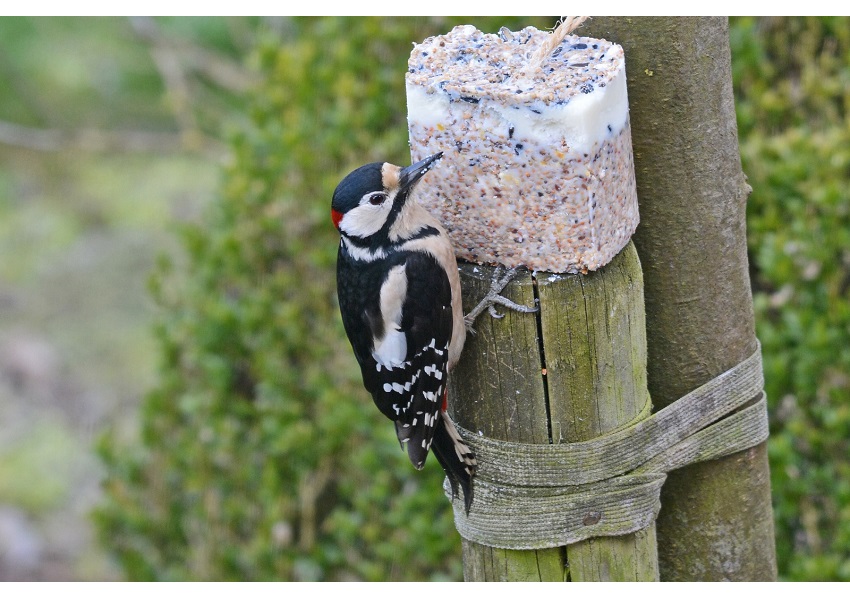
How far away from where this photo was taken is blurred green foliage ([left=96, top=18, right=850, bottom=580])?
3275mm

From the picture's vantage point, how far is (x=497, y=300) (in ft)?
7.15

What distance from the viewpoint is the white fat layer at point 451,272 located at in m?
2.31

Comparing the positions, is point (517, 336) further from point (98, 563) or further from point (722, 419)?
point (98, 563)

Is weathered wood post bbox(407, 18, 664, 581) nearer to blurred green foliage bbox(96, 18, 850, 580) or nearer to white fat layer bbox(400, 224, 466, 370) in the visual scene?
white fat layer bbox(400, 224, 466, 370)

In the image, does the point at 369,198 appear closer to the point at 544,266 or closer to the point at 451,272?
the point at 451,272

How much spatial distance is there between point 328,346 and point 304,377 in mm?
172

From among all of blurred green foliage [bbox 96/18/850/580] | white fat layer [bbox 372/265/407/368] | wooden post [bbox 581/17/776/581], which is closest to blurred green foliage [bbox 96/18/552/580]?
blurred green foliage [bbox 96/18/850/580]

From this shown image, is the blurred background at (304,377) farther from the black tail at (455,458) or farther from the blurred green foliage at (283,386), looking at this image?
the black tail at (455,458)

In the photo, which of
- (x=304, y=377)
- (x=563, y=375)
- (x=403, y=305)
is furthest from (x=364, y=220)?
(x=304, y=377)

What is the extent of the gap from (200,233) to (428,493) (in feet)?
5.01

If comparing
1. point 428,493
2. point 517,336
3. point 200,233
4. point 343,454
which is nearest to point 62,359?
point 200,233

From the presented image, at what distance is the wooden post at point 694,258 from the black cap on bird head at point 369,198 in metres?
0.59

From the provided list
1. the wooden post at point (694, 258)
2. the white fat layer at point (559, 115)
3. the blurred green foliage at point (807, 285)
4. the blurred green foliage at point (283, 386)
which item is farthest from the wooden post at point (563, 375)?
the blurred green foliage at point (283, 386)
